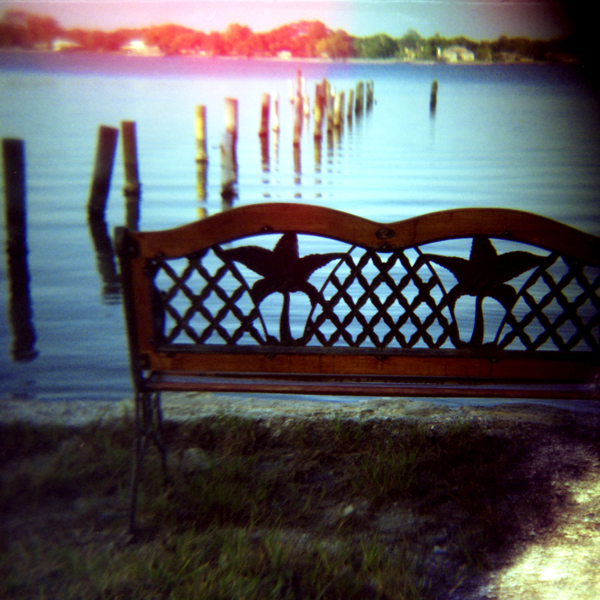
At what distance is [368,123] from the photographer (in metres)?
33.9

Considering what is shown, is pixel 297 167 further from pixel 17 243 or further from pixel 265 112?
pixel 17 243

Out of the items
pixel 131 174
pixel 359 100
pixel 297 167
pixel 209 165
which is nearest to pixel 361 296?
pixel 131 174

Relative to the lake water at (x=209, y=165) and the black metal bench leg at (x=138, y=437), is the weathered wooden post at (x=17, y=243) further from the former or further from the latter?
the black metal bench leg at (x=138, y=437)

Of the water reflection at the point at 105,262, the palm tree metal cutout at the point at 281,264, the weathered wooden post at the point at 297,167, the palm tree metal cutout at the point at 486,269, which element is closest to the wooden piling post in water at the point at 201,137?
the weathered wooden post at the point at 297,167

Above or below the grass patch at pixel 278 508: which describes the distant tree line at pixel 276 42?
above

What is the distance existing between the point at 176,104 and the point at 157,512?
3900cm

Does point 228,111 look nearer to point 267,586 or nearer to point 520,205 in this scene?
point 520,205

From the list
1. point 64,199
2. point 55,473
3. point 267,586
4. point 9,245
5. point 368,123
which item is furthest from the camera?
point 368,123

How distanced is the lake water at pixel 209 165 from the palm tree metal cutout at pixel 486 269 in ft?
3.53

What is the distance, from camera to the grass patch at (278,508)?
186cm

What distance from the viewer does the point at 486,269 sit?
1.96 metres

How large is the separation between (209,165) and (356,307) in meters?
19.6

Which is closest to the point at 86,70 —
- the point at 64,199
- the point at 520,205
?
the point at 64,199

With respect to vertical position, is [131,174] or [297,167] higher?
[131,174]
